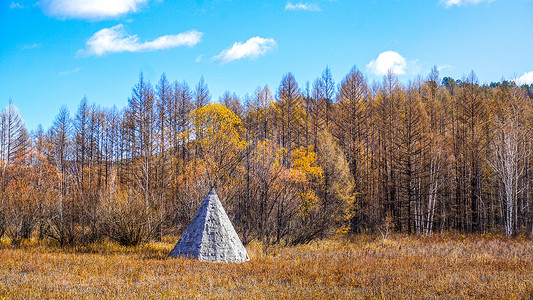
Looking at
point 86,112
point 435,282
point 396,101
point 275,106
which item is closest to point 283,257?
point 435,282

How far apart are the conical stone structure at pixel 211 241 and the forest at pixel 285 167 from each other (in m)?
3.51

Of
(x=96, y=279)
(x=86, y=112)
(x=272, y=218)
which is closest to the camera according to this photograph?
(x=96, y=279)

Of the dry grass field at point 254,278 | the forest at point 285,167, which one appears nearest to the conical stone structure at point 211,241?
the dry grass field at point 254,278

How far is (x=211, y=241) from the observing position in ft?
32.9

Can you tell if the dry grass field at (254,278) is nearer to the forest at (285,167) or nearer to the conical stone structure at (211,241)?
the conical stone structure at (211,241)

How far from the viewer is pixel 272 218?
620 inches

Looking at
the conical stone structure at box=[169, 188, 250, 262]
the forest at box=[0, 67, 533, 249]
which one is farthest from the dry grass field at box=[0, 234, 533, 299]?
the forest at box=[0, 67, 533, 249]

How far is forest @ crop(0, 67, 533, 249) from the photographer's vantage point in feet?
48.6

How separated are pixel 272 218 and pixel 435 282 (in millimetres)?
8918

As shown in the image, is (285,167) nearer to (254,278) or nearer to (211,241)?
(211,241)

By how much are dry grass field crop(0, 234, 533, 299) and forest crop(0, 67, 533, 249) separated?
4268mm

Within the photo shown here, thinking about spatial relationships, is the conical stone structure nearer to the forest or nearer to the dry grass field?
the dry grass field

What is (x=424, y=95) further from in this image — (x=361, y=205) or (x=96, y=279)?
(x=96, y=279)

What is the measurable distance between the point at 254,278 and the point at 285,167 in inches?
414
